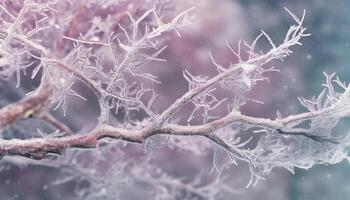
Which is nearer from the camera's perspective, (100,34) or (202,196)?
(100,34)

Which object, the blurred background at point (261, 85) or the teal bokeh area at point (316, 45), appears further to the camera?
the teal bokeh area at point (316, 45)

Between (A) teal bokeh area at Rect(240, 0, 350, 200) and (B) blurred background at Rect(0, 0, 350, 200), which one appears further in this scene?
(A) teal bokeh area at Rect(240, 0, 350, 200)

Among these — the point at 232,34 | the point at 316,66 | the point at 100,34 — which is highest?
the point at 316,66

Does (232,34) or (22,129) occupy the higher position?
(232,34)

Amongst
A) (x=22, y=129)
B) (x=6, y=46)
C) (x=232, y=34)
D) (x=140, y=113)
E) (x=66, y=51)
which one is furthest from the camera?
(x=232, y=34)

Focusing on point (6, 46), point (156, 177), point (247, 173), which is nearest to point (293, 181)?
point (247, 173)

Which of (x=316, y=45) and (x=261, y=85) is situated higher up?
(x=316, y=45)

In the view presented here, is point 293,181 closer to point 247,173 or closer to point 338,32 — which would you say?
point 247,173

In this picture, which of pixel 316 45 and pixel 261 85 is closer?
pixel 261 85
